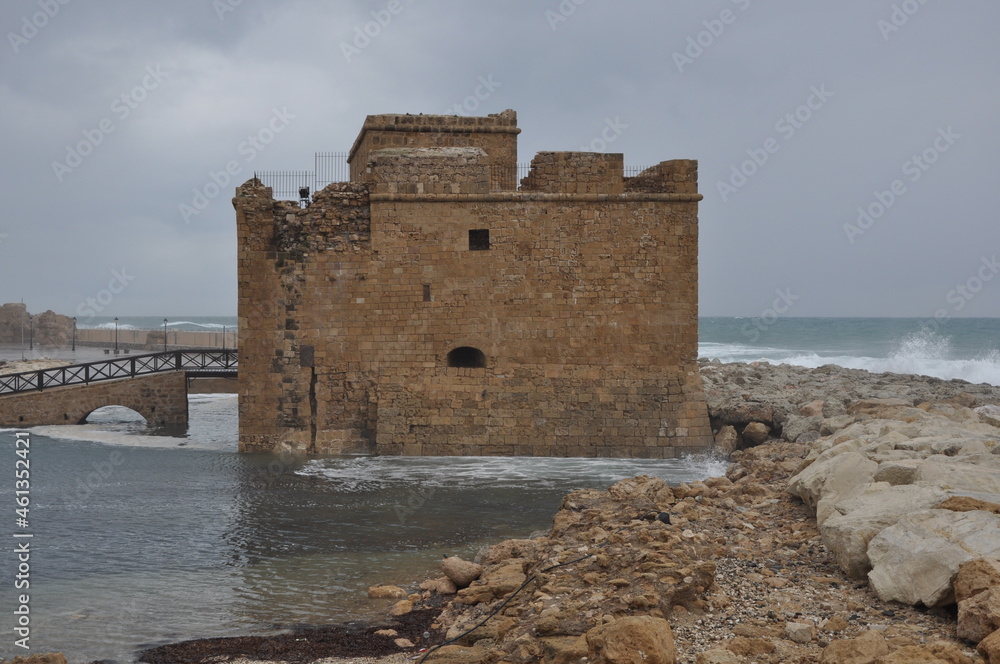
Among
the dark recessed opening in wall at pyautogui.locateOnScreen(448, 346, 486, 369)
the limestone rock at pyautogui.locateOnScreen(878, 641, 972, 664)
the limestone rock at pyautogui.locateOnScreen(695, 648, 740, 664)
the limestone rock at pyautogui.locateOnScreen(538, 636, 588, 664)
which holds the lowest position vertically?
the limestone rock at pyautogui.locateOnScreen(538, 636, 588, 664)

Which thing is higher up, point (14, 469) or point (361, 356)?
point (361, 356)

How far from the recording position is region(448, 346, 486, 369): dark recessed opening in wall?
1602cm

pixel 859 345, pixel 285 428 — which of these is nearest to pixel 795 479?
pixel 285 428

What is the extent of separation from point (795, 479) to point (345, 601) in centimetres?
498

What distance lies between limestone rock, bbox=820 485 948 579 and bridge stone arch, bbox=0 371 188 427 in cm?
1790

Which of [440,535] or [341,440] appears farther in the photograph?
[341,440]

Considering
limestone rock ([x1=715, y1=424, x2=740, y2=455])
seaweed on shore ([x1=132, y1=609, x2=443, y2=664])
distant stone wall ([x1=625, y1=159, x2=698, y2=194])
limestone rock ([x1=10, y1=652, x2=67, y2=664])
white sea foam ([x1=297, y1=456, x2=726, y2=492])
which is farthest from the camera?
distant stone wall ([x1=625, y1=159, x2=698, y2=194])

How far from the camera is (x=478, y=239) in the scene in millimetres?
15766

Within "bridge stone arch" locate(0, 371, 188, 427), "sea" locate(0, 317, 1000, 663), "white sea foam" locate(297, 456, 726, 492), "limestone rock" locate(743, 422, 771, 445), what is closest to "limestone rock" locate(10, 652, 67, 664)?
"sea" locate(0, 317, 1000, 663)

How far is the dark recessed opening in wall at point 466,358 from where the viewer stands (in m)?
16.0

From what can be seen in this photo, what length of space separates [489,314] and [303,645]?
9.38 metres

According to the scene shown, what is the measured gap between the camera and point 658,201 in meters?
15.6

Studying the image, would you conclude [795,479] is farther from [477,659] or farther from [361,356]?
[361,356]

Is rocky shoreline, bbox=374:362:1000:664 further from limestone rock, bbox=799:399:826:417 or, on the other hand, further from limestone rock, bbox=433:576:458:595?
limestone rock, bbox=799:399:826:417
